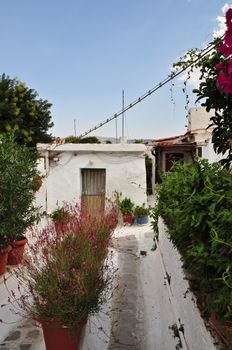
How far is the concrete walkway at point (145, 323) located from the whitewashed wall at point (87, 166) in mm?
6402

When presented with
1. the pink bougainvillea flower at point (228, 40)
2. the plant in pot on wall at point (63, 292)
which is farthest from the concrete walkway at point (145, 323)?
the pink bougainvillea flower at point (228, 40)

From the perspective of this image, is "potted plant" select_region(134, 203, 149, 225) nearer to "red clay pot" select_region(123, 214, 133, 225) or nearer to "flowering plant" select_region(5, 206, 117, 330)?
"red clay pot" select_region(123, 214, 133, 225)

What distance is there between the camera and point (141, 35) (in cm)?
973

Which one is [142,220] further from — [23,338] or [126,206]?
[23,338]

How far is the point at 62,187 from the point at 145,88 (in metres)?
4.73

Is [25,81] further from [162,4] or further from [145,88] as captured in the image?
[162,4]

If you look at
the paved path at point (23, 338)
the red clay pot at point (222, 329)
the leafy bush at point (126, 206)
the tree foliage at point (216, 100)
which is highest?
the tree foliage at point (216, 100)

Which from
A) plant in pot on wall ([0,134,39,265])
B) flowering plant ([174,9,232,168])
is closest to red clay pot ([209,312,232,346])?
flowering plant ([174,9,232,168])

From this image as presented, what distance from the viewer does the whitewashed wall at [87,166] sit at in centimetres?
1216

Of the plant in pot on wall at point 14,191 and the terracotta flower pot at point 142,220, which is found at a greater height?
the plant in pot on wall at point 14,191

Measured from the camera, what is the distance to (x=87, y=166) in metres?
12.3

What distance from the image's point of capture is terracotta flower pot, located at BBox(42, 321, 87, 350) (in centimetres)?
308

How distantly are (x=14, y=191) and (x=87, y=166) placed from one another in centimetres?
644

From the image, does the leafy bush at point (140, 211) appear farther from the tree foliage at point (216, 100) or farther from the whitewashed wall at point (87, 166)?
the tree foliage at point (216, 100)
